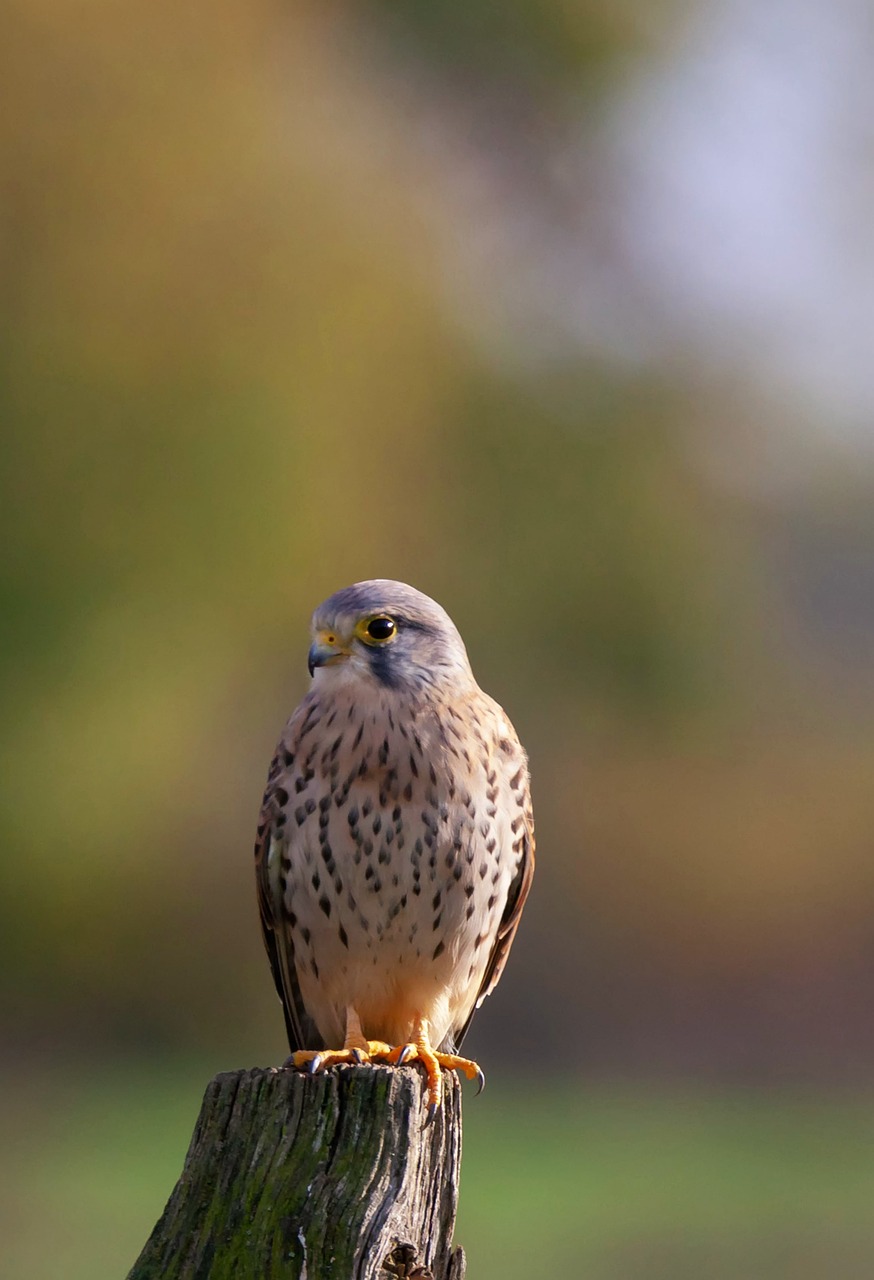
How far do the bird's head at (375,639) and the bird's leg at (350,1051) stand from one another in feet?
2.27

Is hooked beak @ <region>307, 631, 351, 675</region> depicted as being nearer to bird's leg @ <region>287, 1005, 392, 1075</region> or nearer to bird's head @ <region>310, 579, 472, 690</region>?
bird's head @ <region>310, 579, 472, 690</region>

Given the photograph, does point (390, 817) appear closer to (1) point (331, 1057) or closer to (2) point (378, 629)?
(2) point (378, 629)

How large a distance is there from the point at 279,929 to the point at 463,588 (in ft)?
50.2

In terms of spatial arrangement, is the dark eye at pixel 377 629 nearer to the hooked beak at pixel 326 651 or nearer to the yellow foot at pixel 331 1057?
the hooked beak at pixel 326 651

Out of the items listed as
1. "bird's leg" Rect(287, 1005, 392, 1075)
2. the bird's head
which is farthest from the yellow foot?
the bird's head

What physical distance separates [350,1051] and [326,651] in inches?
30.3

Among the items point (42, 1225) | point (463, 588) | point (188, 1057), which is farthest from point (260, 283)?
point (42, 1225)

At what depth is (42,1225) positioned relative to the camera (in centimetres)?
1212

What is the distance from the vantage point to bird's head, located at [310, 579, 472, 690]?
3.33m

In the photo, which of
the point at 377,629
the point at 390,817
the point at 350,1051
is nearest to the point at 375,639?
the point at 377,629

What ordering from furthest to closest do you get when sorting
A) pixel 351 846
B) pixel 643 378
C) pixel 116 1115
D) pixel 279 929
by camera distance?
1. pixel 643 378
2. pixel 116 1115
3. pixel 279 929
4. pixel 351 846

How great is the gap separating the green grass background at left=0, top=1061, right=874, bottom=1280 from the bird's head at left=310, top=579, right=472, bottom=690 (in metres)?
8.45

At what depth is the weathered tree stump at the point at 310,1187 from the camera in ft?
6.75

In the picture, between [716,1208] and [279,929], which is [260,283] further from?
[279,929]
